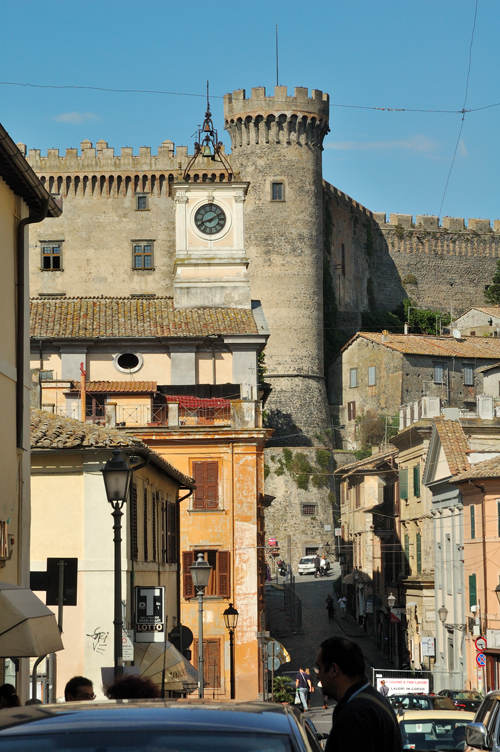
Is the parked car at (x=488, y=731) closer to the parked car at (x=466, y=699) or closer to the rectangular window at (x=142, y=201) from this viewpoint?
the parked car at (x=466, y=699)

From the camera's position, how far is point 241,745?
408 centimetres

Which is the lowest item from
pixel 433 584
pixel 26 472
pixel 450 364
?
pixel 433 584

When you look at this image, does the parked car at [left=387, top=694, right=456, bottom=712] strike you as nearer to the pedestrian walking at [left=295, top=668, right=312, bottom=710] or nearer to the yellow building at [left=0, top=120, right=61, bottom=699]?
the yellow building at [left=0, top=120, right=61, bottom=699]

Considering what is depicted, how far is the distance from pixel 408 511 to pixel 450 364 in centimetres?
2551

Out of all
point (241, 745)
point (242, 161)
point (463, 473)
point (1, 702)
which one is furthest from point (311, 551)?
point (241, 745)

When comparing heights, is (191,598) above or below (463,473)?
below

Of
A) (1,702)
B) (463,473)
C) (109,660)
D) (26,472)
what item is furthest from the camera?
(463,473)

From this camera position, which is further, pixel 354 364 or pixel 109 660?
pixel 354 364

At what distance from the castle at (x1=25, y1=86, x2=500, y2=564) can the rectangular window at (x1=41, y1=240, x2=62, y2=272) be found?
0.08 m

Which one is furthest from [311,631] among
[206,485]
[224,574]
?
[206,485]

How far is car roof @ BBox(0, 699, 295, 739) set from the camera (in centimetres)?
413

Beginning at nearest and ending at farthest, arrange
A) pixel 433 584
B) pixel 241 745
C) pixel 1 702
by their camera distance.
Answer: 1. pixel 241 745
2. pixel 1 702
3. pixel 433 584

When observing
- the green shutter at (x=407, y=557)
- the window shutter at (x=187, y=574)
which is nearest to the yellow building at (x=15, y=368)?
the window shutter at (x=187, y=574)

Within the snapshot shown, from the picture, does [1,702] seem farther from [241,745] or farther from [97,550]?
[97,550]
